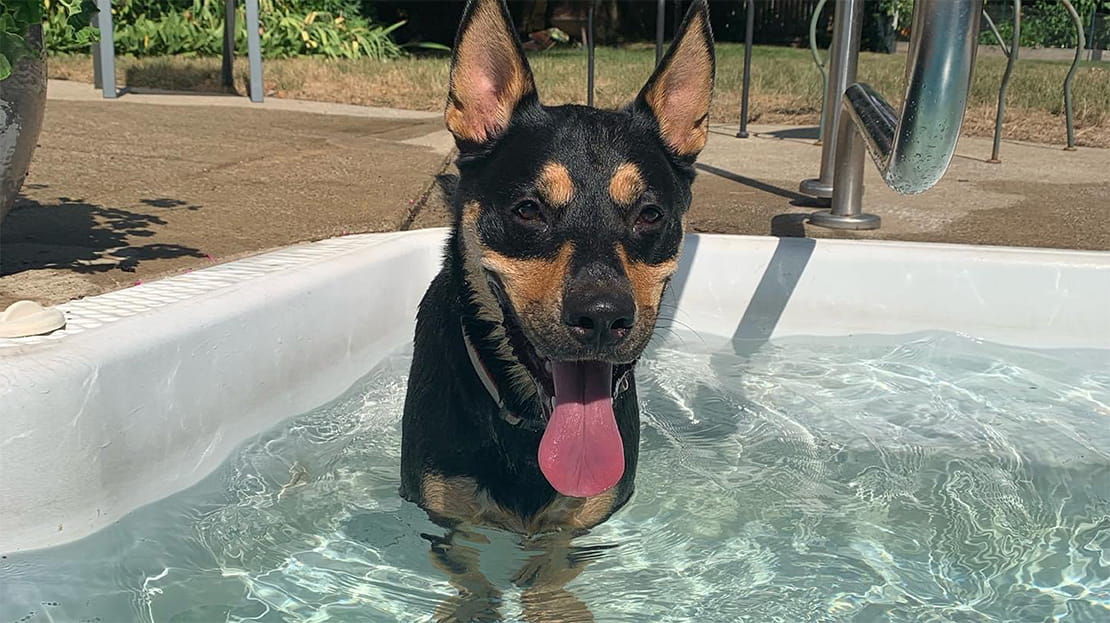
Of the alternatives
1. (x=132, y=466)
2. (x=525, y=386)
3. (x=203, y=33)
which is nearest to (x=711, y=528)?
(x=525, y=386)

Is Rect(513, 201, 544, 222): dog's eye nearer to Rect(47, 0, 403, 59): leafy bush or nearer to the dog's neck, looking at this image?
the dog's neck

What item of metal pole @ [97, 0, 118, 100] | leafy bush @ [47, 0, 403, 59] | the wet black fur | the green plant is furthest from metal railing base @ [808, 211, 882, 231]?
leafy bush @ [47, 0, 403, 59]

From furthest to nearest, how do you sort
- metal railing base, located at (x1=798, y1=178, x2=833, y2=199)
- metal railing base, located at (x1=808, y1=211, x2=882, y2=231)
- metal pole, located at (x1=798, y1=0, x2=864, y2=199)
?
metal railing base, located at (x1=798, y1=178, x2=833, y2=199) → metal pole, located at (x1=798, y1=0, x2=864, y2=199) → metal railing base, located at (x1=808, y1=211, x2=882, y2=231)

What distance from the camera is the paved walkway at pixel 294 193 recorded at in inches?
185

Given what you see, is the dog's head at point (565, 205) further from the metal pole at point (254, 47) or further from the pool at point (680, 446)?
the metal pole at point (254, 47)

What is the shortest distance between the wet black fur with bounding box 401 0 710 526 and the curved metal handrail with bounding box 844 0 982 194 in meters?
0.66

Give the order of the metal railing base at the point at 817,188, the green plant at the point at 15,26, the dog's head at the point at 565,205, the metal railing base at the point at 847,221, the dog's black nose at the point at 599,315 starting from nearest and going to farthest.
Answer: the dog's black nose at the point at 599,315, the dog's head at the point at 565,205, the green plant at the point at 15,26, the metal railing base at the point at 847,221, the metal railing base at the point at 817,188

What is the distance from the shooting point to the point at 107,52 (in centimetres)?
1002

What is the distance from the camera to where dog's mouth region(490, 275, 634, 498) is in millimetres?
2611

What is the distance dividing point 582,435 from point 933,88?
4.18ft

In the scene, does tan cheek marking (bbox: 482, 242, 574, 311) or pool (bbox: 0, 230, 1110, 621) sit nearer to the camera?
tan cheek marking (bbox: 482, 242, 574, 311)

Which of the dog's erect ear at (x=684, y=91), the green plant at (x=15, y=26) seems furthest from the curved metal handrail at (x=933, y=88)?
the green plant at (x=15, y=26)

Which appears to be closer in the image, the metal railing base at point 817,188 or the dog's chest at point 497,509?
the dog's chest at point 497,509

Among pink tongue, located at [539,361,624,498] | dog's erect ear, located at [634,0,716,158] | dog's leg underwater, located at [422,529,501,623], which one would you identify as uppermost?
dog's erect ear, located at [634,0,716,158]
